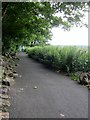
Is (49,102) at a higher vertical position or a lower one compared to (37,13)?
lower

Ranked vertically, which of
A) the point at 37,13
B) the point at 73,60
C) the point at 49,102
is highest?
the point at 37,13

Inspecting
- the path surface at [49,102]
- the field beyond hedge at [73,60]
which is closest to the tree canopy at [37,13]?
the field beyond hedge at [73,60]

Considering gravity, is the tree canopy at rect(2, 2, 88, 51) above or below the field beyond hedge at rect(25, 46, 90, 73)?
above

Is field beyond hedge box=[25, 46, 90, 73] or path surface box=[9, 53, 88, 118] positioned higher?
field beyond hedge box=[25, 46, 90, 73]

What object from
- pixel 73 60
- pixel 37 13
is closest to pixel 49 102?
pixel 73 60

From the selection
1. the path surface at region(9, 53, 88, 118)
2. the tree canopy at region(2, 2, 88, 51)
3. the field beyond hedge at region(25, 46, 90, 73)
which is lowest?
the path surface at region(9, 53, 88, 118)

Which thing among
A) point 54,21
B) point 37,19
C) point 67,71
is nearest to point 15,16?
point 37,19

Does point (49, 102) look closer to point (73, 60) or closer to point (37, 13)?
point (73, 60)

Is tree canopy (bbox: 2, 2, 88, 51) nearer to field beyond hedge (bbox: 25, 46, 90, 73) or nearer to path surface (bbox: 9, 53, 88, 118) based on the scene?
field beyond hedge (bbox: 25, 46, 90, 73)

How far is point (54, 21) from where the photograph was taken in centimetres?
1614

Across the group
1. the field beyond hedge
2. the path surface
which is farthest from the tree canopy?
the path surface

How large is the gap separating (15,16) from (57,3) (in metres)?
5.01

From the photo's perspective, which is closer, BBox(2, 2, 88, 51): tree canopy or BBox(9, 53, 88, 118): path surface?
BBox(9, 53, 88, 118): path surface

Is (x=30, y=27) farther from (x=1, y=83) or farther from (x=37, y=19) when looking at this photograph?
(x=1, y=83)
